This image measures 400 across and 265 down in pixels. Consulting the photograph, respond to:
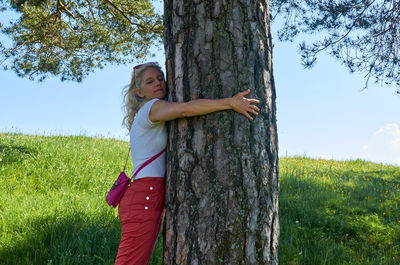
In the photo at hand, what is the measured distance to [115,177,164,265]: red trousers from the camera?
2854 millimetres

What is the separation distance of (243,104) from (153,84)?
3.53 feet

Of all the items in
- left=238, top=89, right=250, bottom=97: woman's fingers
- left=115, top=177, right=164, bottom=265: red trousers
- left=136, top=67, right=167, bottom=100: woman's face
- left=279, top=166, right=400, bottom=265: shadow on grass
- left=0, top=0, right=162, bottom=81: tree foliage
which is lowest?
left=279, top=166, right=400, bottom=265: shadow on grass

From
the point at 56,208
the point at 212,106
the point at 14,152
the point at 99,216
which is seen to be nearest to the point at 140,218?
the point at 212,106

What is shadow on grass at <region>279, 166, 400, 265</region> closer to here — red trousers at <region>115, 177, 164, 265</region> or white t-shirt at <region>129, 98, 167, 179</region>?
red trousers at <region>115, 177, 164, 265</region>

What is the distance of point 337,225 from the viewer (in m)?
5.69

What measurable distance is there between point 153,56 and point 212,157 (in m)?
9.98

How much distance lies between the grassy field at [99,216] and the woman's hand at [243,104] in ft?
8.48

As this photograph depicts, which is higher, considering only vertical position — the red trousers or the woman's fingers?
the woman's fingers

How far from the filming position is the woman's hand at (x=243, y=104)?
94.0 inches

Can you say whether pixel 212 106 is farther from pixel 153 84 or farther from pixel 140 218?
pixel 140 218

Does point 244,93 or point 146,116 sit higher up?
point 244,93

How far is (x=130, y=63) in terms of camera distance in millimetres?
11992

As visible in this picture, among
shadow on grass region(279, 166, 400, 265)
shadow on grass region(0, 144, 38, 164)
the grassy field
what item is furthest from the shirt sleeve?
shadow on grass region(0, 144, 38, 164)

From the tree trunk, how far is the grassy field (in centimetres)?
197
